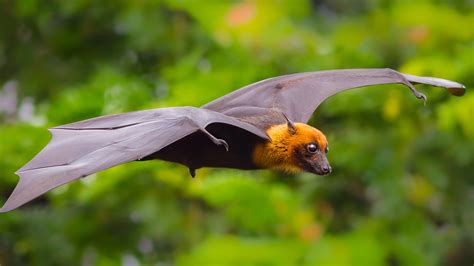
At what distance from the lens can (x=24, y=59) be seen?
31.0 ft

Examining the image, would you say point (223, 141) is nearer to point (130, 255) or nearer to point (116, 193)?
point (116, 193)

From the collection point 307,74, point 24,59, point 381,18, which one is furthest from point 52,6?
point 307,74

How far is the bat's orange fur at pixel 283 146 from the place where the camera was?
172 inches

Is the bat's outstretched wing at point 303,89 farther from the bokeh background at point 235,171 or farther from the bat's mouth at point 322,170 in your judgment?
the bokeh background at point 235,171

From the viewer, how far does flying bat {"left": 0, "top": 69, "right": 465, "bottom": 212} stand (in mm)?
3773

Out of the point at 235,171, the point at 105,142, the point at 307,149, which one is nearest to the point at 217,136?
the point at 307,149

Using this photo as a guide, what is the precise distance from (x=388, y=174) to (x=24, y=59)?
3021 mm

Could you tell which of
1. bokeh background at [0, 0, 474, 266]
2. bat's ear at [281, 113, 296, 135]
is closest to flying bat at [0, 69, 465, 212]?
bat's ear at [281, 113, 296, 135]

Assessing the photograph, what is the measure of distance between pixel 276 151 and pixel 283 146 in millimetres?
34

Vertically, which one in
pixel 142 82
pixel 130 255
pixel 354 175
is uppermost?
pixel 142 82

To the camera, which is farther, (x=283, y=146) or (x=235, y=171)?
(x=235, y=171)

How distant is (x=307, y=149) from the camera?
14.4ft

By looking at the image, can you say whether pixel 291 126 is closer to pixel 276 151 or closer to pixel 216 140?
pixel 276 151

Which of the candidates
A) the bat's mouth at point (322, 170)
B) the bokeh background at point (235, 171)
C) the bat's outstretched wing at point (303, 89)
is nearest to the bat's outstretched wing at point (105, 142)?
the bat's mouth at point (322, 170)
